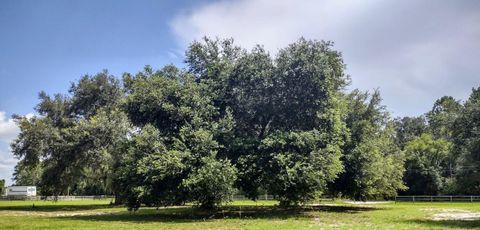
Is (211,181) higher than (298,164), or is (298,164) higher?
(298,164)

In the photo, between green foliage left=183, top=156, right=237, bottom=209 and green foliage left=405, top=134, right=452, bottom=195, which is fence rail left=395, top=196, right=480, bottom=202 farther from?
green foliage left=183, top=156, right=237, bottom=209

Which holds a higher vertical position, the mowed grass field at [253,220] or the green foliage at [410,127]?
the green foliage at [410,127]

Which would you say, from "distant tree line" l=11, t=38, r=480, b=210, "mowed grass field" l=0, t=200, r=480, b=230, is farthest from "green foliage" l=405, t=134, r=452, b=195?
"mowed grass field" l=0, t=200, r=480, b=230

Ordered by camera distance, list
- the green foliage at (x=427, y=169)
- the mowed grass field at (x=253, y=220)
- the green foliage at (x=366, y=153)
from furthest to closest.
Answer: the green foliage at (x=427, y=169)
the green foliage at (x=366, y=153)
the mowed grass field at (x=253, y=220)

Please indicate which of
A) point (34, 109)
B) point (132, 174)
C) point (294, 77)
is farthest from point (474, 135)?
point (34, 109)

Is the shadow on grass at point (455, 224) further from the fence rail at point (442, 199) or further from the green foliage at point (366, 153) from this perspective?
the fence rail at point (442, 199)

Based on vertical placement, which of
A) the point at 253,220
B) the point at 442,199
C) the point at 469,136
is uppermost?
the point at 469,136

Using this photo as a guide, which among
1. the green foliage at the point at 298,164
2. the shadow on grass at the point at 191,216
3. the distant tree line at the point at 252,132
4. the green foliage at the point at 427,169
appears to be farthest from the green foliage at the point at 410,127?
the green foliage at the point at 298,164

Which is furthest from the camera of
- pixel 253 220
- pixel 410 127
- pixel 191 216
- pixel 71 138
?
pixel 410 127

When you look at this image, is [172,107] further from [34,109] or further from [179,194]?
[34,109]

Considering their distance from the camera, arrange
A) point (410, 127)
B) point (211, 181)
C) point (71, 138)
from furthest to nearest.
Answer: point (410, 127), point (71, 138), point (211, 181)

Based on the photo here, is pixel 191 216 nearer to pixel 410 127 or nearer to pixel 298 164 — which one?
pixel 298 164

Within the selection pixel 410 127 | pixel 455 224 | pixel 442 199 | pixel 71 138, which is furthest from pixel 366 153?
pixel 410 127

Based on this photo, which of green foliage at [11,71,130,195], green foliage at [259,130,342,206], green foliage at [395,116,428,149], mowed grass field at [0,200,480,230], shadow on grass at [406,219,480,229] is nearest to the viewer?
shadow on grass at [406,219,480,229]
